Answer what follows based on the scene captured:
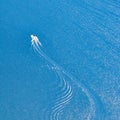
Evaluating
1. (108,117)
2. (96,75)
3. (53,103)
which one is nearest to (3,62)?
(53,103)

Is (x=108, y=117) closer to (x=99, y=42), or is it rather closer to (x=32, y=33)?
(x=99, y=42)

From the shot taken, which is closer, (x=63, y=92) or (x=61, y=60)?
(x=63, y=92)

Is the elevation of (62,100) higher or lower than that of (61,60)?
lower

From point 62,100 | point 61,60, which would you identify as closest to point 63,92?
point 62,100

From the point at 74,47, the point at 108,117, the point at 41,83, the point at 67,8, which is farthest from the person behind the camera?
the point at 67,8

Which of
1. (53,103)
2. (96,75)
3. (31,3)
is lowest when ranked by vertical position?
(53,103)

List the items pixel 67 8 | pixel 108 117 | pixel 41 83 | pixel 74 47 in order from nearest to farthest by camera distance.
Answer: pixel 108 117 → pixel 41 83 → pixel 74 47 → pixel 67 8

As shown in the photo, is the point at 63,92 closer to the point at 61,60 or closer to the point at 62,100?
the point at 62,100

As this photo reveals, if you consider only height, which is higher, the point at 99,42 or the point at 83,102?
the point at 99,42
